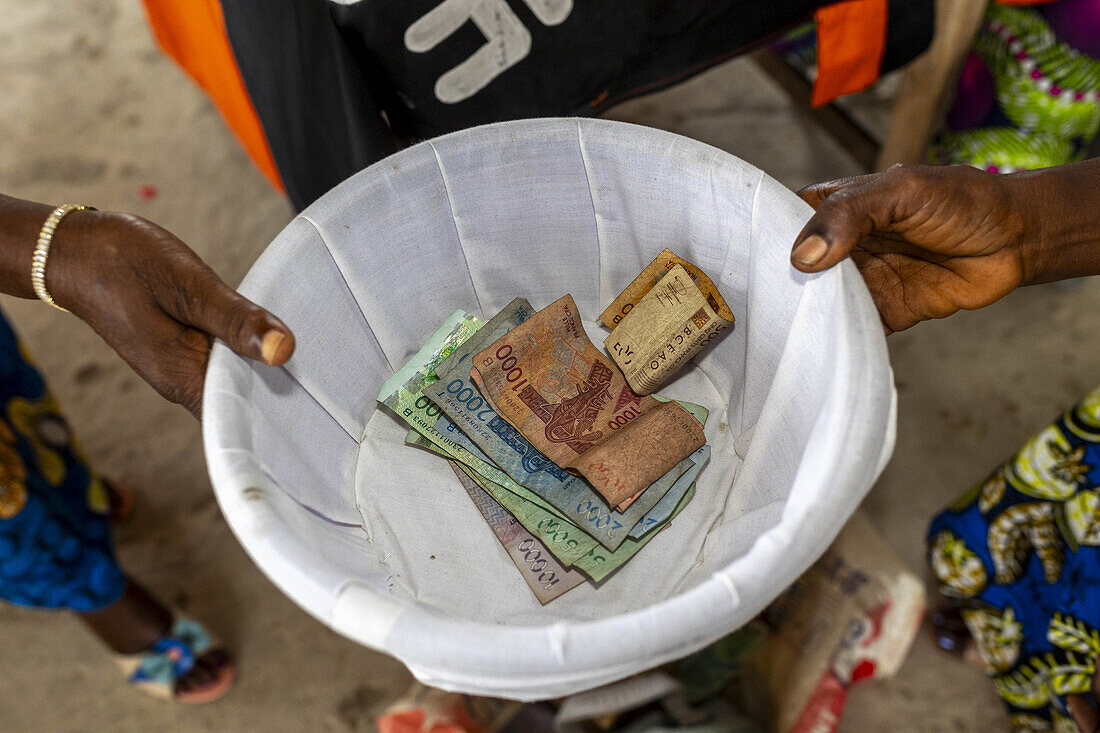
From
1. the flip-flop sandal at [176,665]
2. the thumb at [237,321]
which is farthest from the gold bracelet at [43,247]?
the flip-flop sandal at [176,665]

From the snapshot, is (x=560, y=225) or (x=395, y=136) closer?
(x=560, y=225)

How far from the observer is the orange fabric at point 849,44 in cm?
127

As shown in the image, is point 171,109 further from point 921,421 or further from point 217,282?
point 921,421

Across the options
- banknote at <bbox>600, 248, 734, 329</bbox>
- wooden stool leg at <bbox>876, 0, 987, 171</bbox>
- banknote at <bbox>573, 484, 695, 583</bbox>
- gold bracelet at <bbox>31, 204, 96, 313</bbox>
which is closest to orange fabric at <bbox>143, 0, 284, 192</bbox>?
gold bracelet at <bbox>31, 204, 96, 313</bbox>

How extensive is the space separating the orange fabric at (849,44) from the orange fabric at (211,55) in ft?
2.99

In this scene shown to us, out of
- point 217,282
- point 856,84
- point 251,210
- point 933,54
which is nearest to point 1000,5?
point 933,54

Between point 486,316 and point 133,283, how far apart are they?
408mm

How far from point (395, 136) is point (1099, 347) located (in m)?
1.66

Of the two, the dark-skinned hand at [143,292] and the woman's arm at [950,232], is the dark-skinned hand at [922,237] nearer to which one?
the woman's arm at [950,232]

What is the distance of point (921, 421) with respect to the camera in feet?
5.70

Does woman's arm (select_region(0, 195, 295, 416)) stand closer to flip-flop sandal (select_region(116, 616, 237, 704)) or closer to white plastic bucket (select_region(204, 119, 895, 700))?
white plastic bucket (select_region(204, 119, 895, 700))

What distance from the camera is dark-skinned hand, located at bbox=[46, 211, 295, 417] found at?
765 millimetres

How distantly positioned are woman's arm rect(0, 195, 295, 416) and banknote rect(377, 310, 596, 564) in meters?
0.22

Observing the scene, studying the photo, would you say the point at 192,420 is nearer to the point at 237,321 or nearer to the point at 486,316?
the point at 486,316
